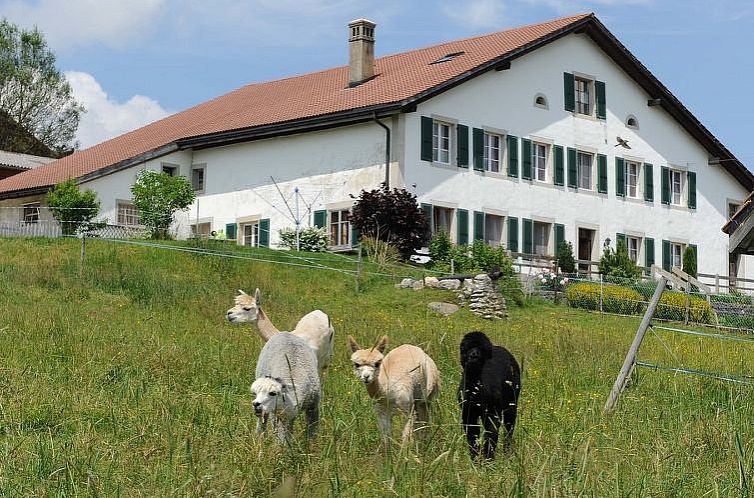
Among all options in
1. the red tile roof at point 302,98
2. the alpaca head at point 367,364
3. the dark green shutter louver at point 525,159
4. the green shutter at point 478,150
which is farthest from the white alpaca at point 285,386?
the dark green shutter louver at point 525,159

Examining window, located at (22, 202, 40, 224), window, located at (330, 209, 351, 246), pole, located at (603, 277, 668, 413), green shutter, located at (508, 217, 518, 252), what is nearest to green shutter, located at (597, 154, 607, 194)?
green shutter, located at (508, 217, 518, 252)

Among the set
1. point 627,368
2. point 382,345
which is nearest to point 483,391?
point 382,345

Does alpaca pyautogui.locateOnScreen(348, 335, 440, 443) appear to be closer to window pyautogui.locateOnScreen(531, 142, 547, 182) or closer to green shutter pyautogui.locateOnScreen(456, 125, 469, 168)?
green shutter pyautogui.locateOnScreen(456, 125, 469, 168)

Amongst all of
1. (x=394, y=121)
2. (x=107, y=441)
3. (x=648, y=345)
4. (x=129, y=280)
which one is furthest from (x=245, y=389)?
(x=394, y=121)

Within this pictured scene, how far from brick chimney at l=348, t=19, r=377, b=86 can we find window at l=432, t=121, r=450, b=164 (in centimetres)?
476

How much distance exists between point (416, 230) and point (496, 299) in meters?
7.39

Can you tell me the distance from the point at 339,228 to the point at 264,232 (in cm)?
335

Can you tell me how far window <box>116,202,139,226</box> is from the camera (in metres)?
38.0

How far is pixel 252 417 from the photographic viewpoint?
9.40 meters

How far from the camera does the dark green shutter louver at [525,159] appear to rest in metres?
36.1

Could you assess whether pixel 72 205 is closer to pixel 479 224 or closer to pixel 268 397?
pixel 479 224

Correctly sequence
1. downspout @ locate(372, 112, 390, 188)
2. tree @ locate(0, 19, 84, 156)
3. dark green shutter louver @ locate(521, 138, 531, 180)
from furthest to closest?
1. tree @ locate(0, 19, 84, 156)
2. dark green shutter louver @ locate(521, 138, 531, 180)
3. downspout @ locate(372, 112, 390, 188)

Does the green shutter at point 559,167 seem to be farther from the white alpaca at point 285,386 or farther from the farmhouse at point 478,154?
the white alpaca at point 285,386

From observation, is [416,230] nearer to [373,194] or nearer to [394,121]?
[373,194]
